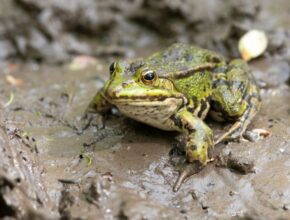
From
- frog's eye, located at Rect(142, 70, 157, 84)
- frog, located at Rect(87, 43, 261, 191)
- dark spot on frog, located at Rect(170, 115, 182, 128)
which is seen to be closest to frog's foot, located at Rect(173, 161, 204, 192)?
frog, located at Rect(87, 43, 261, 191)

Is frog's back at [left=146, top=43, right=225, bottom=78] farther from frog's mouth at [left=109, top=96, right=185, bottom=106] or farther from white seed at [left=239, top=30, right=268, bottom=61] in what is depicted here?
white seed at [left=239, top=30, right=268, bottom=61]

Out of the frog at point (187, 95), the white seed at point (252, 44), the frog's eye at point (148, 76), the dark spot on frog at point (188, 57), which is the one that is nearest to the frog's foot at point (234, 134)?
the frog at point (187, 95)

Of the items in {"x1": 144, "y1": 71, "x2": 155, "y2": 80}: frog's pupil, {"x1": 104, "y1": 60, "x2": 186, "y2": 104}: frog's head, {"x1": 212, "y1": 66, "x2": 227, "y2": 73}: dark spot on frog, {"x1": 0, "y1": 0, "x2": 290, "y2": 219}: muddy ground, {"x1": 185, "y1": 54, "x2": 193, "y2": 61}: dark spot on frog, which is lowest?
{"x1": 0, "y1": 0, "x2": 290, "y2": 219}: muddy ground

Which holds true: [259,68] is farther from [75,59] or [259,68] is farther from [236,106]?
[75,59]

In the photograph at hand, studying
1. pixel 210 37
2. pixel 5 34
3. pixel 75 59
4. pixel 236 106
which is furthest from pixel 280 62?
pixel 5 34

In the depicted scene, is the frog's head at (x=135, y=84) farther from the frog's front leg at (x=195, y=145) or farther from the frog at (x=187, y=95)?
the frog's front leg at (x=195, y=145)

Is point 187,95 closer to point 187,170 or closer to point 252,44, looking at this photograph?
point 187,170
